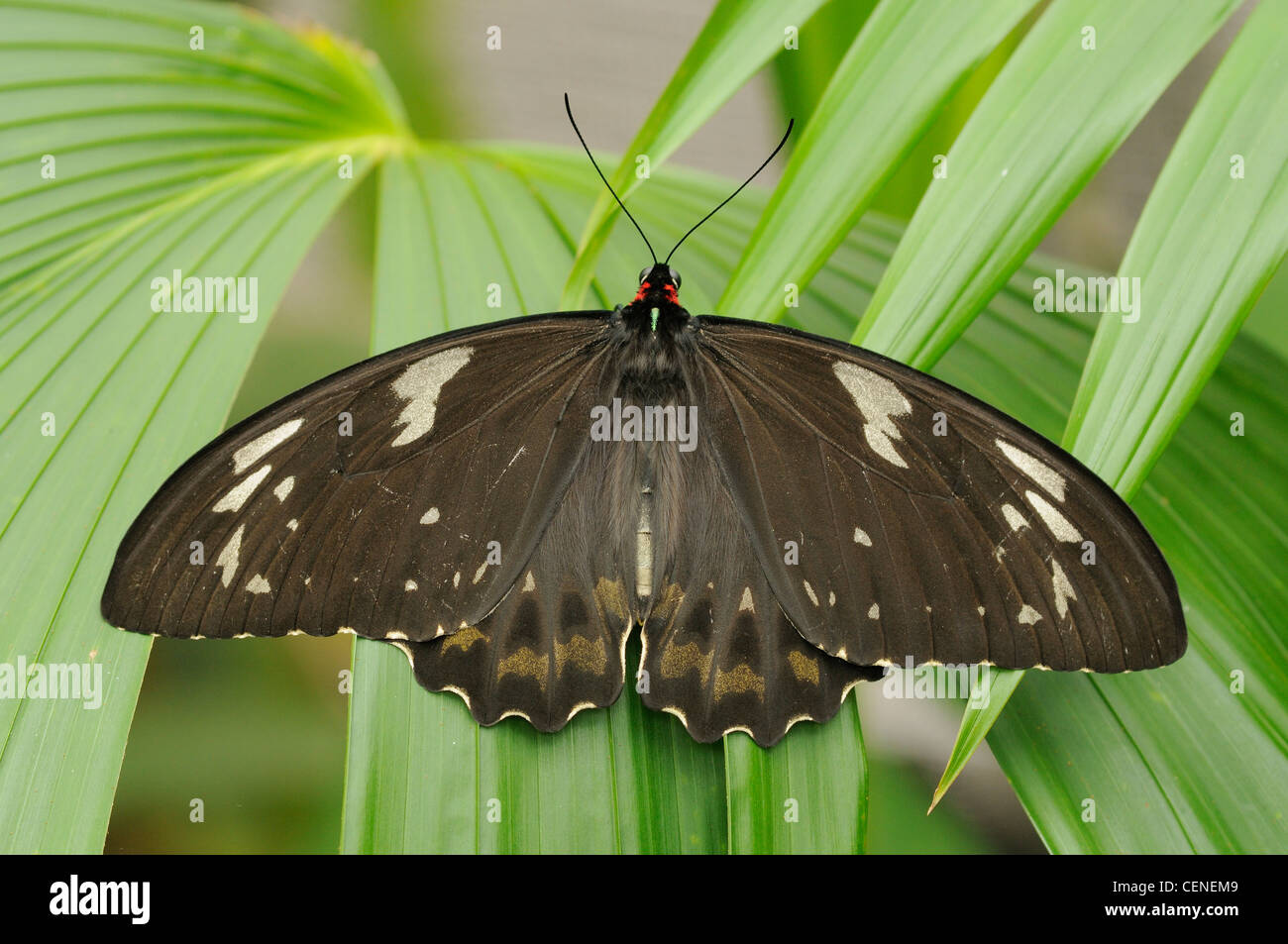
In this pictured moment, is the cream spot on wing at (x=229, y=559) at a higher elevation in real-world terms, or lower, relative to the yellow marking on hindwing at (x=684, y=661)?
higher

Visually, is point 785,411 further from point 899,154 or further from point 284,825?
point 284,825

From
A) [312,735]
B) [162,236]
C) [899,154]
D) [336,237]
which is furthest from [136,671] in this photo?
[336,237]

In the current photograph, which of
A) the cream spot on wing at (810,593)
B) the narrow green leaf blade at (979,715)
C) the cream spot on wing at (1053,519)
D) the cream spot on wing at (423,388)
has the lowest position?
the narrow green leaf blade at (979,715)

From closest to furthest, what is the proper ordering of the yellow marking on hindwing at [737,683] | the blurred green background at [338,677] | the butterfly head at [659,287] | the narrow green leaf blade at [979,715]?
1. the narrow green leaf blade at [979,715]
2. the yellow marking on hindwing at [737,683]
3. the butterfly head at [659,287]
4. the blurred green background at [338,677]

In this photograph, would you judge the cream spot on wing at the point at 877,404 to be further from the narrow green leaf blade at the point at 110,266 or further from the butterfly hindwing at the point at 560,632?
the narrow green leaf blade at the point at 110,266

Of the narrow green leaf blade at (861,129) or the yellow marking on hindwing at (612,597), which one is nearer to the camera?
the narrow green leaf blade at (861,129)

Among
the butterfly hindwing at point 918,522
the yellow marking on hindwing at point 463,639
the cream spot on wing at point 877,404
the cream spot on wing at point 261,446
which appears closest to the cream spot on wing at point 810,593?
the butterfly hindwing at point 918,522

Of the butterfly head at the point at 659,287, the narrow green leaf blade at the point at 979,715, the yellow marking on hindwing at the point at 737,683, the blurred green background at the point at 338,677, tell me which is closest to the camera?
the narrow green leaf blade at the point at 979,715
